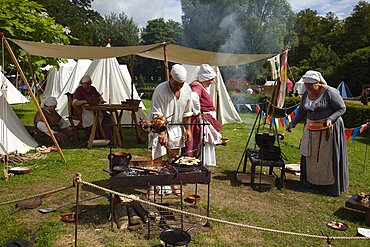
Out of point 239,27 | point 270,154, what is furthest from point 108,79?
point 239,27

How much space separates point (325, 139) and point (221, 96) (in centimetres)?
692

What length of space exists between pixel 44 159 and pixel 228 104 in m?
7.13

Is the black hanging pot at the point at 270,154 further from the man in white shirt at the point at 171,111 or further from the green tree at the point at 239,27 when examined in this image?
the green tree at the point at 239,27

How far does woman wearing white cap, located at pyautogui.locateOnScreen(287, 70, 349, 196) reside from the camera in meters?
4.83

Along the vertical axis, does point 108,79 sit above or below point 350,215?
above

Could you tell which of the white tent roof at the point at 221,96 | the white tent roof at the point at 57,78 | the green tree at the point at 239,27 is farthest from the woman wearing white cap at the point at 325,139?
the green tree at the point at 239,27

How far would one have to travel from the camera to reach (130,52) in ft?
20.5

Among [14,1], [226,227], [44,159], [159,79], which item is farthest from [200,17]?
[226,227]

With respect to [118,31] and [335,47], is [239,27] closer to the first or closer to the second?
[335,47]

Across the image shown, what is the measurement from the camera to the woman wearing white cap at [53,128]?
745 cm

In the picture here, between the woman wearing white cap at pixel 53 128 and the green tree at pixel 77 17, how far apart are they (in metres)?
24.7

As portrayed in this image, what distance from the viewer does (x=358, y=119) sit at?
1261 cm

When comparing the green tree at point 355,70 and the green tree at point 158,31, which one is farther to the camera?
the green tree at point 158,31

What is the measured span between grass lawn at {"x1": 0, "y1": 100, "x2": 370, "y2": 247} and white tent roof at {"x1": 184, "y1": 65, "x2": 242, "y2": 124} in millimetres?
4448
